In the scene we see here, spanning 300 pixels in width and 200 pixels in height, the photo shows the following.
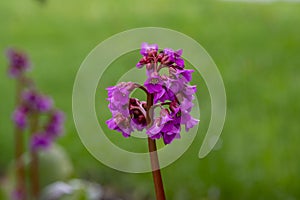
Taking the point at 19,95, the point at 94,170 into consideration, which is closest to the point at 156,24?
the point at 94,170

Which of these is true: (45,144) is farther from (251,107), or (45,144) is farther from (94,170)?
(251,107)

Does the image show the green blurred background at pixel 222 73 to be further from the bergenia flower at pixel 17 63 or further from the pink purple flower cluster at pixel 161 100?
the pink purple flower cluster at pixel 161 100

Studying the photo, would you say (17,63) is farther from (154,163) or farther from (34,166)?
(154,163)

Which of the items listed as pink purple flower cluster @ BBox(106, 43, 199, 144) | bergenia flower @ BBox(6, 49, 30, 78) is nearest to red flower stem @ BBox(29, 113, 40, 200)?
bergenia flower @ BBox(6, 49, 30, 78)

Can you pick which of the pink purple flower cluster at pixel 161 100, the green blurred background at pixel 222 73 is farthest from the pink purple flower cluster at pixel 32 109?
the pink purple flower cluster at pixel 161 100

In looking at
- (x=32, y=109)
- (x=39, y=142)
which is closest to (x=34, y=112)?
(x=32, y=109)

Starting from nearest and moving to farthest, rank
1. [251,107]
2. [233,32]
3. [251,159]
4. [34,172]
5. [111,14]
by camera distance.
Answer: [34,172] → [251,159] → [251,107] → [233,32] → [111,14]
